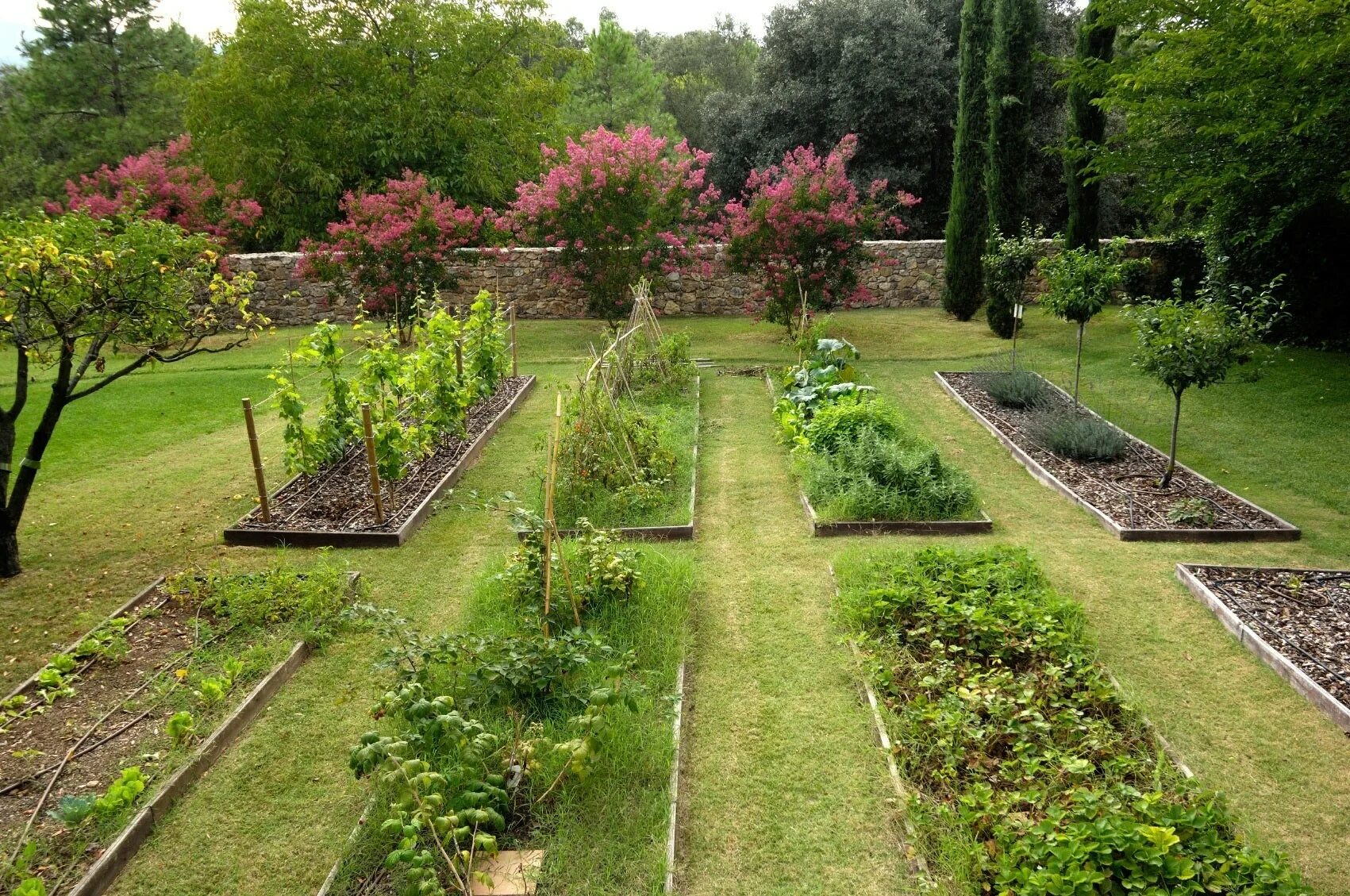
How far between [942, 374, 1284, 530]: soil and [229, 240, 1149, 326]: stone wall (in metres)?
8.40

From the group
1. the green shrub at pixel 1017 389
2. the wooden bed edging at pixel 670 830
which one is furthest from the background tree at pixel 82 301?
the green shrub at pixel 1017 389

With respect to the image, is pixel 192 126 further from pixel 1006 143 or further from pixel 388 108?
pixel 1006 143

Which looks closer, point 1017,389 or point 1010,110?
point 1017,389

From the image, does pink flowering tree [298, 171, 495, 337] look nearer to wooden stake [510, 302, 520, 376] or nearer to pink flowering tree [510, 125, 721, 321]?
pink flowering tree [510, 125, 721, 321]

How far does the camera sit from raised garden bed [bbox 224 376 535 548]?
630cm

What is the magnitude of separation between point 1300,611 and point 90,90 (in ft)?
78.6

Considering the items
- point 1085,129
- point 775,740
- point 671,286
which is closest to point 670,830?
point 775,740

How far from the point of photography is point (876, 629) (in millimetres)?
4812

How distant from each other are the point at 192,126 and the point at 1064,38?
60.6 feet

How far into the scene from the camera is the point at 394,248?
500 inches

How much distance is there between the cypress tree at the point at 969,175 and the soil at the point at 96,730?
13.3 metres

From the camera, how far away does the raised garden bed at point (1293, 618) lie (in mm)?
4273

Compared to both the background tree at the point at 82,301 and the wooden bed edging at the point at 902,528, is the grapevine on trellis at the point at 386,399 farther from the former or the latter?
the wooden bed edging at the point at 902,528

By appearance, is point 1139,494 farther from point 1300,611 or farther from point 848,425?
point 848,425
